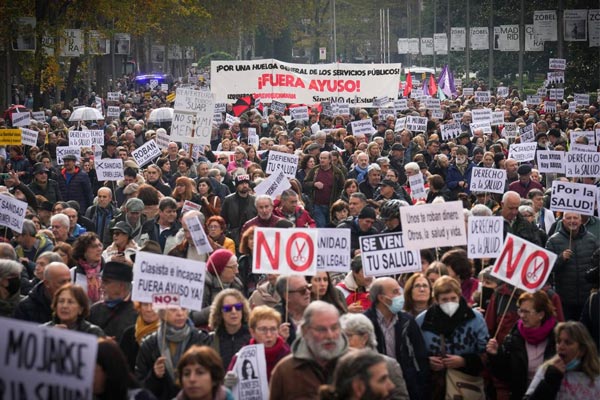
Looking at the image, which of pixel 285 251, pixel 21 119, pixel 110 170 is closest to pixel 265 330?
pixel 285 251

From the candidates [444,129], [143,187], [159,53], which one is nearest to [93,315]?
[143,187]

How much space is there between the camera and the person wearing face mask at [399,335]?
8.74 m

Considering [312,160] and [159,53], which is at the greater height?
[159,53]

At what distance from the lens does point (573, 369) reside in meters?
7.89

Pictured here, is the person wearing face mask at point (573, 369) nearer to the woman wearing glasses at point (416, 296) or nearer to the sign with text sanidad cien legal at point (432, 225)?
the woman wearing glasses at point (416, 296)

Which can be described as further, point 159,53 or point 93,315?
point 159,53

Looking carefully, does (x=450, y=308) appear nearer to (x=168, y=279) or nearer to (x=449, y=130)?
(x=168, y=279)

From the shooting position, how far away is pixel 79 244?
36.4 ft

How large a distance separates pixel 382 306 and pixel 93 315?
6.99ft

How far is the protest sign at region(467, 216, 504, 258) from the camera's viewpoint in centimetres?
1141

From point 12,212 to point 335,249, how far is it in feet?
12.9

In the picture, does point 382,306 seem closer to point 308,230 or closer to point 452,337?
point 452,337

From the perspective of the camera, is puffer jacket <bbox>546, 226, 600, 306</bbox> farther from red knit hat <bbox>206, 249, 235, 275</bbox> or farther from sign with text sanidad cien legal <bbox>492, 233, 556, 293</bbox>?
red knit hat <bbox>206, 249, 235, 275</bbox>

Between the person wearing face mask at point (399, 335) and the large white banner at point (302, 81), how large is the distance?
2161cm
